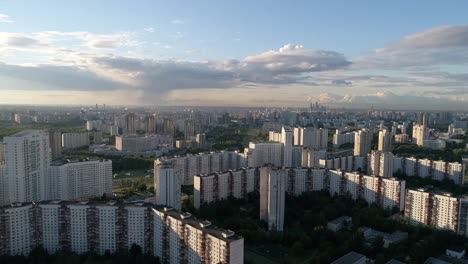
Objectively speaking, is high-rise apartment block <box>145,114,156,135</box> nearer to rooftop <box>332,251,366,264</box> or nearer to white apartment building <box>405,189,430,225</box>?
white apartment building <box>405,189,430,225</box>

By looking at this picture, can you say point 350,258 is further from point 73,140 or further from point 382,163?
point 73,140

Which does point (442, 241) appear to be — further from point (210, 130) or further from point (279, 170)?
point (210, 130)

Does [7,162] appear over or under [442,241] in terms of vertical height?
over

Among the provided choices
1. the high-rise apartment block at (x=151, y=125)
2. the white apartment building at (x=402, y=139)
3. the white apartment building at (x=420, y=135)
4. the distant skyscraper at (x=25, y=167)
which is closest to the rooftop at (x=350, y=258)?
the distant skyscraper at (x=25, y=167)

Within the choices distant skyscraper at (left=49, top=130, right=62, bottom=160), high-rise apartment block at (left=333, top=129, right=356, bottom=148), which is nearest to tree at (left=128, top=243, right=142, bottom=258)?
distant skyscraper at (left=49, top=130, right=62, bottom=160)

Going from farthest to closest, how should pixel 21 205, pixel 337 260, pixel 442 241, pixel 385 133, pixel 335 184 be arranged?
pixel 385 133, pixel 335 184, pixel 442 241, pixel 21 205, pixel 337 260

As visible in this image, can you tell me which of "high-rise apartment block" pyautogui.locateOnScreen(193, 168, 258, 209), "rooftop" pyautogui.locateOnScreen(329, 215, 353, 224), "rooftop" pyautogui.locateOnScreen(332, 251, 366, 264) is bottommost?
"rooftop" pyautogui.locateOnScreen(329, 215, 353, 224)

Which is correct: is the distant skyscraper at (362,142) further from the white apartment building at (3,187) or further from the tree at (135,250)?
the white apartment building at (3,187)

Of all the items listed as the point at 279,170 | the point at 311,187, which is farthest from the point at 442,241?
the point at 311,187
